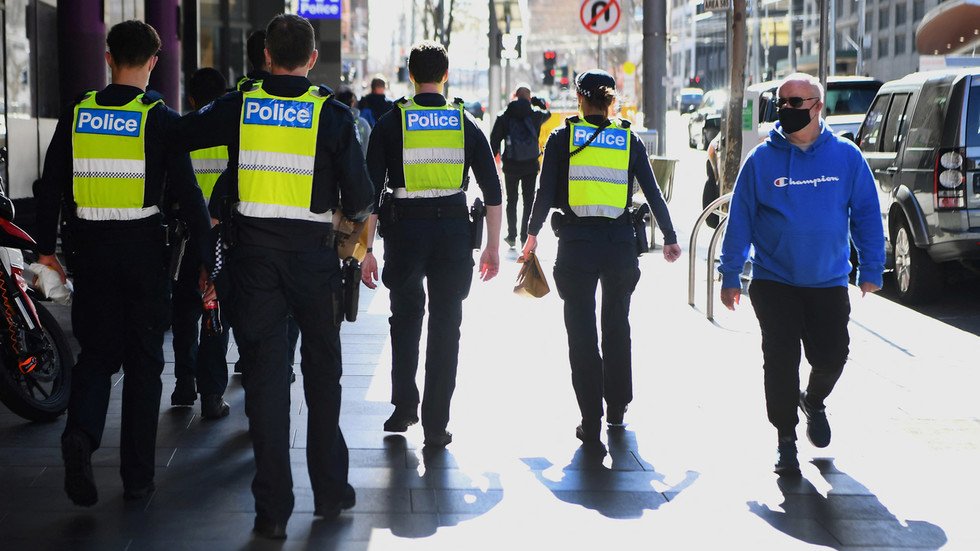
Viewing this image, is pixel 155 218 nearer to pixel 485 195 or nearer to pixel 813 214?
pixel 485 195

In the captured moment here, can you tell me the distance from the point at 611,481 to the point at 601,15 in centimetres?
1509

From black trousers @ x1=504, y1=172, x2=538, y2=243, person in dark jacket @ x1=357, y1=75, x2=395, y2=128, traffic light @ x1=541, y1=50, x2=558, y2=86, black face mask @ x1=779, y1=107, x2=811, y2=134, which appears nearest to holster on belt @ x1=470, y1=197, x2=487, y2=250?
black face mask @ x1=779, y1=107, x2=811, y2=134

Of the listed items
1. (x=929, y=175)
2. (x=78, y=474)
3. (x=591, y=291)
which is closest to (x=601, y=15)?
(x=929, y=175)

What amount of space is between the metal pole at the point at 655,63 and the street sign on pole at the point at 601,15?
170cm

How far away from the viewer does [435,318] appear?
6707mm

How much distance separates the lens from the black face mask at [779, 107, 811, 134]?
6.20 m

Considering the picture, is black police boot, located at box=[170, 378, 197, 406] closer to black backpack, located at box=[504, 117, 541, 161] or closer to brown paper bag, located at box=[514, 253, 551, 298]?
brown paper bag, located at box=[514, 253, 551, 298]

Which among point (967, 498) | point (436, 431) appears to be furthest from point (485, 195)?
point (967, 498)

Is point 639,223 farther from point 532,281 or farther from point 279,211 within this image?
point 279,211

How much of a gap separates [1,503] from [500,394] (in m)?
3.14

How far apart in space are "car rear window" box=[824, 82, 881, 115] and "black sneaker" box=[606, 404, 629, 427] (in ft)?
48.5

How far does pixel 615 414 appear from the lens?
7172mm

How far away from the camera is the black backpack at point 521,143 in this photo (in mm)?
15852

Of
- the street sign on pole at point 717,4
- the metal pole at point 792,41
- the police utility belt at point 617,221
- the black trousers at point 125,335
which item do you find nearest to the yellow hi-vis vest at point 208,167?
the police utility belt at point 617,221
